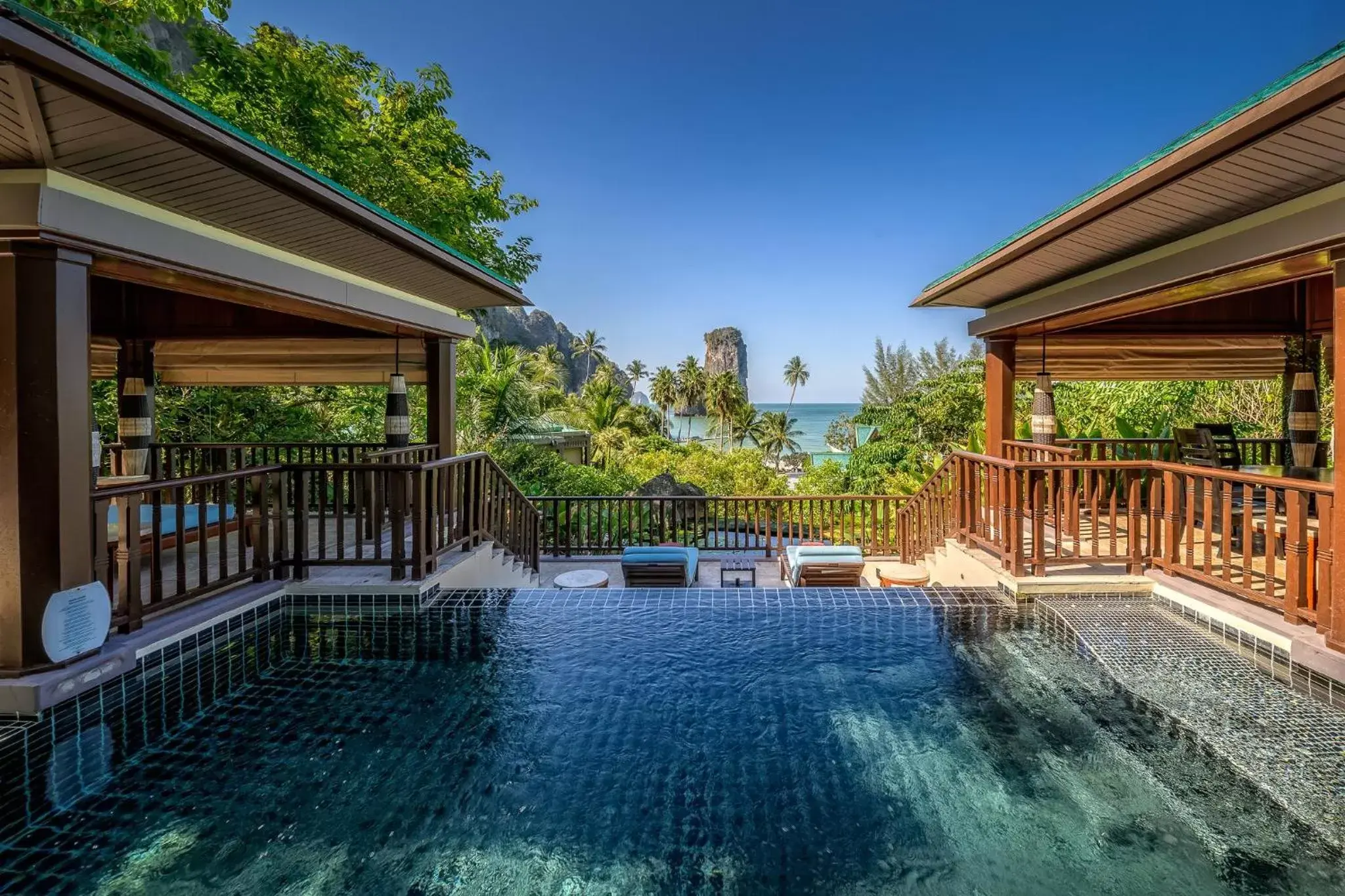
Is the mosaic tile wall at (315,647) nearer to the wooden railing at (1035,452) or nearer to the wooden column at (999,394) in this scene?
the wooden railing at (1035,452)

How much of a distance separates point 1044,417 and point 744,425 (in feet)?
135

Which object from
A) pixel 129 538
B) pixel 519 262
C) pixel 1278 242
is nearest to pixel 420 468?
pixel 129 538

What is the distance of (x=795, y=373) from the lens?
77.1m

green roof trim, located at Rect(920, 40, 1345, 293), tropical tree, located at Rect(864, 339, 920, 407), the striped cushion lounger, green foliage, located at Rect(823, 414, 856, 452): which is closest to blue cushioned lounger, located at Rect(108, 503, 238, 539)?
the striped cushion lounger

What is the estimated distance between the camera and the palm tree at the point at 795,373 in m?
76.9

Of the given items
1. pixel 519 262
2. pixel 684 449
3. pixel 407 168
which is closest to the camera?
pixel 407 168

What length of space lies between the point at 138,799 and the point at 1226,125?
5.58m

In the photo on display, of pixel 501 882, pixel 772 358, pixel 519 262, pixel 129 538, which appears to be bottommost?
pixel 501 882

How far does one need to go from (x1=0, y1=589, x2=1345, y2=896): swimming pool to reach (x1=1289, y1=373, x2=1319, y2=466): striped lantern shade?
3623 mm

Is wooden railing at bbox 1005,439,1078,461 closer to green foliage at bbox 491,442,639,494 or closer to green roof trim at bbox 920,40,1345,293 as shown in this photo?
green roof trim at bbox 920,40,1345,293

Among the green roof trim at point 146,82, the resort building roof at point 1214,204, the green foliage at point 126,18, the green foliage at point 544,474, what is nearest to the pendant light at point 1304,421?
the resort building roof at point 1214,204

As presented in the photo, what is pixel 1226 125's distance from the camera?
2.94 meters

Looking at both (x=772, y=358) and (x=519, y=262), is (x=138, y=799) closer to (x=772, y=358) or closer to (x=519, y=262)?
(x=519, y=262)

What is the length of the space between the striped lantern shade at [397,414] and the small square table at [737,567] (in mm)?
4153
